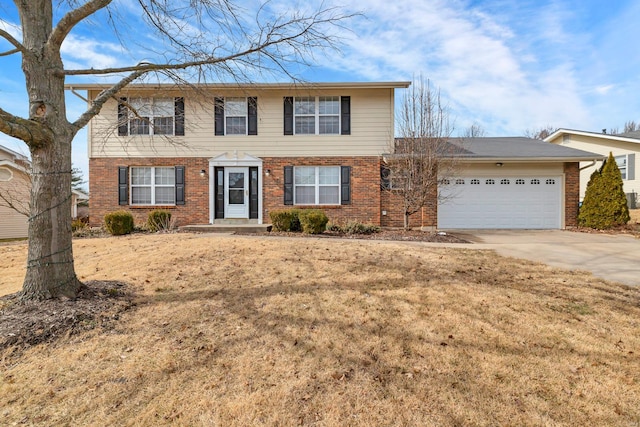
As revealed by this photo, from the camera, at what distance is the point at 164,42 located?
205 inches

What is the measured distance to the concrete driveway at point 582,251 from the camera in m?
5.78

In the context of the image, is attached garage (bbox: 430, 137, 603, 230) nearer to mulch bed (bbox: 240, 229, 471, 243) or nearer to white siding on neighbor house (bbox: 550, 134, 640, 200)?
mulch bed (bbox: 240, 229, 471, 243)

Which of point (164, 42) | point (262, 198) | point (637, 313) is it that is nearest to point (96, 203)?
point (262, 198)

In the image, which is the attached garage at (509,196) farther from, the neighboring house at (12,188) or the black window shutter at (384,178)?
the neighboring house at (12,188)

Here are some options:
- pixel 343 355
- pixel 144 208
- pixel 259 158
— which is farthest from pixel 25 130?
pixel 144 208

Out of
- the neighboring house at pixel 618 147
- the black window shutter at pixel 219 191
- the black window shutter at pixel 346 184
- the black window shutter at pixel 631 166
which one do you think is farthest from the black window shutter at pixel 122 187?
the black window shutter at pixel 631 166

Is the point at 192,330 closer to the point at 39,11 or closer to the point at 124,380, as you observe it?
the point at 124,380

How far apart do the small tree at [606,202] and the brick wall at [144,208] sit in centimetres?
1430

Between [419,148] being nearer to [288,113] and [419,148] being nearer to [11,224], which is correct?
[288,113]

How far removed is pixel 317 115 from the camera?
494 inches

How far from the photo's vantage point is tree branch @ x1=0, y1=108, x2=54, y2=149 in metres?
3.44

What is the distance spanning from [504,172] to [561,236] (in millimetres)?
3295

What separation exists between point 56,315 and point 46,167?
5.84 feet

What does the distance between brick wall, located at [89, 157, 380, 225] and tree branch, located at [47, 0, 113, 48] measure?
845 cm
